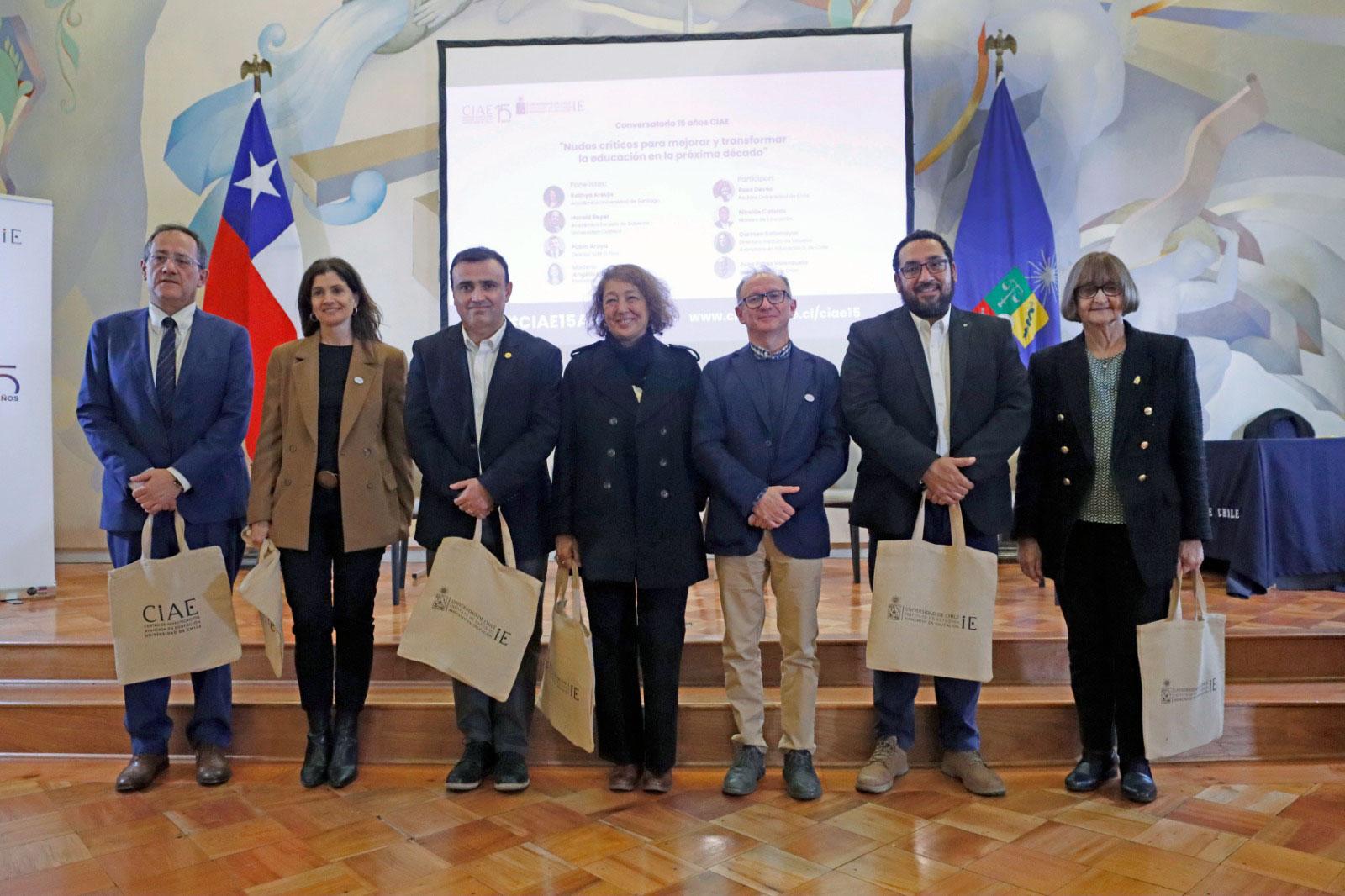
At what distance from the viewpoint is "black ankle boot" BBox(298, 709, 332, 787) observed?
2.54m

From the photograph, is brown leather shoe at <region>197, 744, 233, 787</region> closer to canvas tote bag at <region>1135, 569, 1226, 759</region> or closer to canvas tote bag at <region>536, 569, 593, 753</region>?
canvas tote bag at <region>536, 569, 593, 753</region>

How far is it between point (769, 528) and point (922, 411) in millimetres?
533

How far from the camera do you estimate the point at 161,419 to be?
2584mm

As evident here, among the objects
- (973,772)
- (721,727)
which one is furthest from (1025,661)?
(721,727)

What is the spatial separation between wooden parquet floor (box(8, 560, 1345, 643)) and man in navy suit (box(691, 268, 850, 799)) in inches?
28.5

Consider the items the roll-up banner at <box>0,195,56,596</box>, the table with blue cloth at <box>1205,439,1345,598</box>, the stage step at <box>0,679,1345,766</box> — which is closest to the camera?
the stage step at <box>0,679,1345,766</box>

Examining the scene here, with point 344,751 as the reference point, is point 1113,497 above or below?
above

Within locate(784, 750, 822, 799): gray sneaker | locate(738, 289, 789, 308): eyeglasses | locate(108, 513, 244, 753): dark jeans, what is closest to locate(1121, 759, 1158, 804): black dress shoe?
locate(784, 750, 822, 799): gray sneaker

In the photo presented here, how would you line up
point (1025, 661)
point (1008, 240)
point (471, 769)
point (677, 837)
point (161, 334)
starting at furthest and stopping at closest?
point (1008, 240) < point (1025, 661) < point (161, 334) < point (471, 769) < point (677, 837)

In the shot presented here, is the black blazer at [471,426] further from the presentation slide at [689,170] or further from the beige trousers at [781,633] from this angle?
the presentation slide at [689,170]

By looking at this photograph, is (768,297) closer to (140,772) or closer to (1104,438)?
(1104,438)

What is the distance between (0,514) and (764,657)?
415 cm

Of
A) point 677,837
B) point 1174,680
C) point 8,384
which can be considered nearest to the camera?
point 677,837

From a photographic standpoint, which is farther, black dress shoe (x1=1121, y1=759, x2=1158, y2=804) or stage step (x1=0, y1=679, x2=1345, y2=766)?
stage step (x1=0, y1=679, x2=1345, y2=766)
